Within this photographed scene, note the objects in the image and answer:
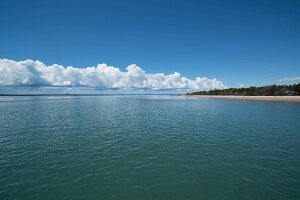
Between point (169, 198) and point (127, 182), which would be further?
point (127, 182)

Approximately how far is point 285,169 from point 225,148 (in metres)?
7.84

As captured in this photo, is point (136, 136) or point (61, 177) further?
point (136, 136)

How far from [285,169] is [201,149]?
949 cm

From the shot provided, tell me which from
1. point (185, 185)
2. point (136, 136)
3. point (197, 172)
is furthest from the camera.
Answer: point (136, 136)

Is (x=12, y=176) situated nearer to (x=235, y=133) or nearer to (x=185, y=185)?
(x=185, y=185)

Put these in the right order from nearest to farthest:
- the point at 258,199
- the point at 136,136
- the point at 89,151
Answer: the point at 258,199, the point at 89,151, the point at 136,136

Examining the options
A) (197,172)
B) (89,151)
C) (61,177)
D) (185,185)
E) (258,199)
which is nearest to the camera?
(258,199)

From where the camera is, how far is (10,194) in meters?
15.3

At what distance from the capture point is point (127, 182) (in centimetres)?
1736

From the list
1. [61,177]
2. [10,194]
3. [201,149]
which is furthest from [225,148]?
[10,194]

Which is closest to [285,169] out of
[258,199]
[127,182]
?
[258,199]

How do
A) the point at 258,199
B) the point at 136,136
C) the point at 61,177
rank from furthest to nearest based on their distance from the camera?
the point at 136,136 → the point at 61,177 → the point at 258,199

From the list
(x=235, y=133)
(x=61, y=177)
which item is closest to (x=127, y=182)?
(x=61, y=177)

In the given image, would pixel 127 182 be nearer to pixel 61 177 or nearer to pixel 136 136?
pixel 61 177
